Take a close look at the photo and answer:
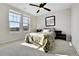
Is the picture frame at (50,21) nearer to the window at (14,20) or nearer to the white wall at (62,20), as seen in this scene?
the white wall at (62,20)

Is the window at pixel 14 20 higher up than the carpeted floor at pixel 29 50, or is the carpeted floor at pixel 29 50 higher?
the window at pixel 14 20

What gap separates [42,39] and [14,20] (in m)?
1.00

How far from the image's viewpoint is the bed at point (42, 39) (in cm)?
218

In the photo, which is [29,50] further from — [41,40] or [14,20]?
[14,20]

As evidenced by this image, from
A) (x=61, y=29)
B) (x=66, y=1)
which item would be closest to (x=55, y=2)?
(x=66, y=1)

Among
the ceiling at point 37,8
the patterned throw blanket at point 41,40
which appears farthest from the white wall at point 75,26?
the patterned throw blanket at point 41,40

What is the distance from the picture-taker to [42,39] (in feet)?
8.08

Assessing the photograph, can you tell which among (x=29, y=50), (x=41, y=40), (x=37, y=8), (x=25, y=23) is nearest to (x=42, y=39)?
(x=41, y=40)

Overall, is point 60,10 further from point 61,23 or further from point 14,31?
point 14,31

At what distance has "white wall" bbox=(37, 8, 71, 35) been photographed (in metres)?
1.95

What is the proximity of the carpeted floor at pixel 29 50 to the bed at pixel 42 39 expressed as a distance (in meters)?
0.19

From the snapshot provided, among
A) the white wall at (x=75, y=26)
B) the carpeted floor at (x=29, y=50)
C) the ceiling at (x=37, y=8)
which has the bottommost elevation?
the carpeted floor at (x=29, y=50)

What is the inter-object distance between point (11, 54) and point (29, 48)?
18.7 inches

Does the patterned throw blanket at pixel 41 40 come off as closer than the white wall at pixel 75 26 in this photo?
No
